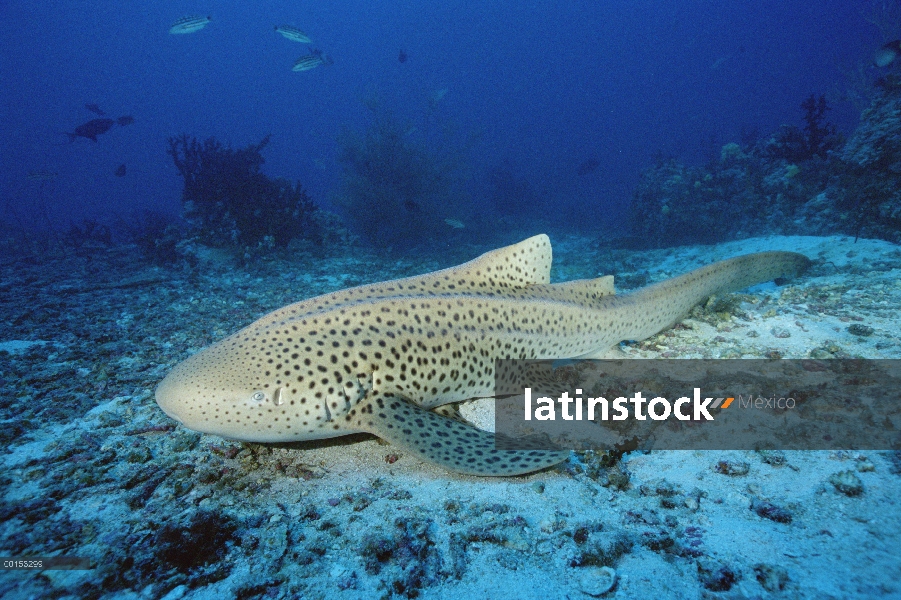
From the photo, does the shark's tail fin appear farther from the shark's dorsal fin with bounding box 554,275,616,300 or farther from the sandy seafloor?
the sandy seafloor

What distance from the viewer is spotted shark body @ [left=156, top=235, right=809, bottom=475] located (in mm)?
2801

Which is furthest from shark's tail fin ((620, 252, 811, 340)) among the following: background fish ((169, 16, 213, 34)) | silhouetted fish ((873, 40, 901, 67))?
background fish ((169, 16, 213, 34))

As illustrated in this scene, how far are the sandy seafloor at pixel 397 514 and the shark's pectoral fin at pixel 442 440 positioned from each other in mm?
160

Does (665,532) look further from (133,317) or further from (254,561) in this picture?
(133,317)

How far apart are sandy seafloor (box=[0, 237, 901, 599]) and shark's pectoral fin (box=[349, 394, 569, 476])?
160 mm

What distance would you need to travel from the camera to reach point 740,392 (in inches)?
133

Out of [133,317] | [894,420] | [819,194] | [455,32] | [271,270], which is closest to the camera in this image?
[894,420]

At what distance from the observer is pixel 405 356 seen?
3.35 metres

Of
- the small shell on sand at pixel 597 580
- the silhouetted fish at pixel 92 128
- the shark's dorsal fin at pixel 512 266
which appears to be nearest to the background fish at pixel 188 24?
the silhouetted fish at pixel 92 128

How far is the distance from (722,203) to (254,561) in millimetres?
15659

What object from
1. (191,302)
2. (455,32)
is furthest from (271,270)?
(455,32)

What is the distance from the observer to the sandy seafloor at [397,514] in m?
1.86

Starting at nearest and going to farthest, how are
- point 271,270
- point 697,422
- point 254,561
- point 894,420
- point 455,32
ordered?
1. point 254,561
2. point 894,420
3. point 697,422
4. point 271,270
5. point 455,32

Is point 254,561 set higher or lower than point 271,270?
lower
